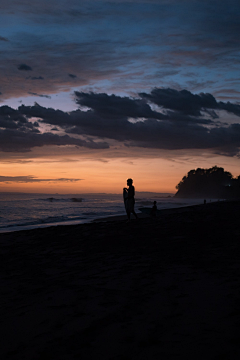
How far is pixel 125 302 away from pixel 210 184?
180195mm

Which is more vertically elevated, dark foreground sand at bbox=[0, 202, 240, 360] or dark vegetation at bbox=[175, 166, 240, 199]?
dark vegetation at bbox=[175, 166, 240, 199]

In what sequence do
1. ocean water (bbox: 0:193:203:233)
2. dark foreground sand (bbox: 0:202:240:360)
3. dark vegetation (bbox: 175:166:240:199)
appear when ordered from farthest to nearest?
dark vegetation (bbox: 175:166:240:199)
ocean water (bbox: 0:193:203:233)
dark foreground sand (bbox: 0:202:240:360)

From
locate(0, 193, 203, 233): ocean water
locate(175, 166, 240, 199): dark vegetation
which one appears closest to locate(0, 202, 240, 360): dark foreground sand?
locate(0, 193, 203, 233): ocean water

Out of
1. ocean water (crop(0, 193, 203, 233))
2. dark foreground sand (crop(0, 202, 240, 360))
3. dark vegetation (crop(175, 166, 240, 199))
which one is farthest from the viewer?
dark vegetation (crop(175, 166, 240, 199))

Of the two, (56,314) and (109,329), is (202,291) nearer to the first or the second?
(109,329)

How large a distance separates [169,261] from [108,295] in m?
2.50

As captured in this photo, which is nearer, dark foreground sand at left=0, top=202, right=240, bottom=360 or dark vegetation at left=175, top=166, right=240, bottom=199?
dark foreground sand at left=0, top=202, right=240, bottom=360

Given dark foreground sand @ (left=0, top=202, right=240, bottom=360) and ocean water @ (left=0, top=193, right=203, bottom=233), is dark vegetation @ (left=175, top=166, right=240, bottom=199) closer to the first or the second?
ocean water @ (left=0, top=193, right=203, bottom=233)

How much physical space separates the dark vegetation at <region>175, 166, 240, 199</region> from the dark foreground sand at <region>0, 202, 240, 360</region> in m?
159

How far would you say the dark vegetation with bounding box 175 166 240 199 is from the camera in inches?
6412

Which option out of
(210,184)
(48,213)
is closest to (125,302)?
(48,213)

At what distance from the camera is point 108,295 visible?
15.2 feet

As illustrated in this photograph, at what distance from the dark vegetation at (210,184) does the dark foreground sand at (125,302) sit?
521 feet

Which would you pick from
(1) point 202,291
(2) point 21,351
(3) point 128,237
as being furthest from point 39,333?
(3) point 128,237
